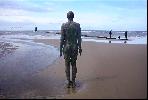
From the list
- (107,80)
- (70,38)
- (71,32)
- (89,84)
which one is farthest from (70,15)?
(107,80)

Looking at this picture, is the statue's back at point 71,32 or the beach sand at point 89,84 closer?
the beach sand at point 89,84

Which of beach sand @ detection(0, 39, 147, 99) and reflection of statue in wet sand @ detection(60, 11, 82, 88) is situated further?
reflection of statue in wet sand @ detection(60, 11, 82, 88)

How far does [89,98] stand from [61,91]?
4.02 feet

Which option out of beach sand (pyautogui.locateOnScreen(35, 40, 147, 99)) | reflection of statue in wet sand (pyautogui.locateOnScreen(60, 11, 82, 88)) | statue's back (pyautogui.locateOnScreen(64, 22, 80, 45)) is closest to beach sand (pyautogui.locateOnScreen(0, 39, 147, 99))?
beach sand (pyautogui.locateOnScreen(35, 40, 147, 99))

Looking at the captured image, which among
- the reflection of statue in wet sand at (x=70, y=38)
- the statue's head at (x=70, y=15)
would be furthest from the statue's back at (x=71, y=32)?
the statue's head at (x=70, y=15)

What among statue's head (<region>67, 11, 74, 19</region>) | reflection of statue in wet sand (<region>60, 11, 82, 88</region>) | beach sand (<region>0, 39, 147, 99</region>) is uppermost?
statue's head (<region>67, 11, 74, 19</region>)

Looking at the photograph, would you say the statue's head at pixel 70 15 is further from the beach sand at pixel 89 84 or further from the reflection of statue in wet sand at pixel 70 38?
the beach sand at pixel 89 84

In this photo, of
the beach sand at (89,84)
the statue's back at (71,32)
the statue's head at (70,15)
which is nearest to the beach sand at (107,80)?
the beach sand at (89,84)

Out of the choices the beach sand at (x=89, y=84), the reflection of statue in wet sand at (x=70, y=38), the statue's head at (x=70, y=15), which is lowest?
the beach sand at (x=89, y=84)

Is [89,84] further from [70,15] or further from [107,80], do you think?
[70,15]

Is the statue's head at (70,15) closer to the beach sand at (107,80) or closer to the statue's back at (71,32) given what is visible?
the statue's back at (71,32)

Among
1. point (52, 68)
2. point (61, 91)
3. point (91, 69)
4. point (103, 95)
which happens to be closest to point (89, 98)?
point (103, 95)

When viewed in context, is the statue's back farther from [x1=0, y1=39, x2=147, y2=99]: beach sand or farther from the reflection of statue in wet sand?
[x1=0, y1=39, x2=147, y2=99]: beach sand

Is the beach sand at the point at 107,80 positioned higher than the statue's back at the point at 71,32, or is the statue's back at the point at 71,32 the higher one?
the statue's back at the point at 71,32
